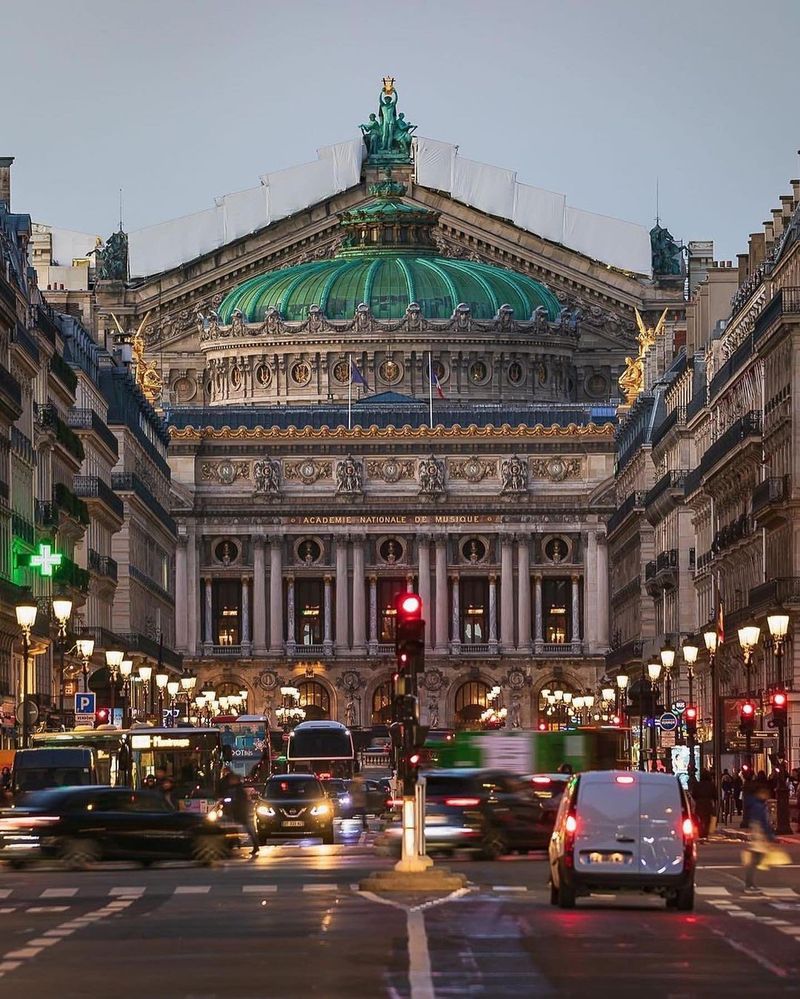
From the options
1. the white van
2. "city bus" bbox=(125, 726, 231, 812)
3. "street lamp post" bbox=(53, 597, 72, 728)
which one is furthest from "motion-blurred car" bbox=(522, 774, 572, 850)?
the white van

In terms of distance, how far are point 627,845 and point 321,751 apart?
10880 centimetres

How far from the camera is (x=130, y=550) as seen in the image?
160375 mm

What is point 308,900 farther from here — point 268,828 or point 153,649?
point 153,649

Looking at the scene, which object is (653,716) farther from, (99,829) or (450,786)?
(99,829)

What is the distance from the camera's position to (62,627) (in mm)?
86562

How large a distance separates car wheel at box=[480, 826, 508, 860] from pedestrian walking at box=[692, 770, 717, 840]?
1014cm

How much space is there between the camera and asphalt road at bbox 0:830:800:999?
32.8m

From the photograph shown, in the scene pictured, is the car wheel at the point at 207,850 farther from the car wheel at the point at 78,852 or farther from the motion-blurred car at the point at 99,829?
the car wheel at the point at 78,852

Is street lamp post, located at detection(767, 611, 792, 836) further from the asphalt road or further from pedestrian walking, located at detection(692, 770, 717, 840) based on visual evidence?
the asphalt road

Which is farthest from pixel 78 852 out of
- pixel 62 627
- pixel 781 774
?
pixel 781 774

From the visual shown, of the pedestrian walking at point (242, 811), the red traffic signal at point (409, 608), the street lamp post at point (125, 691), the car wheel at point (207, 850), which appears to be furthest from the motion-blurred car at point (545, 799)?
the street lamp post at point (125, 691)

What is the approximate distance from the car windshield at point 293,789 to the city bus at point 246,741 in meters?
56.0

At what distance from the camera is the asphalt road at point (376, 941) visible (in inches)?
1292

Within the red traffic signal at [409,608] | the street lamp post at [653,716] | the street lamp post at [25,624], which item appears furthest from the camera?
the street lamp post at [653,716]
